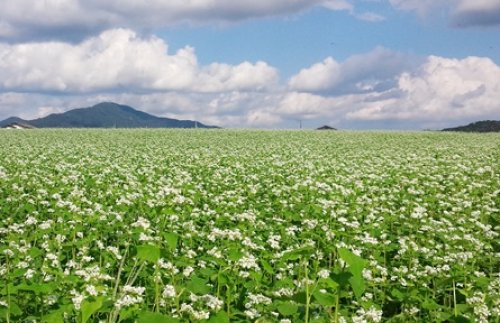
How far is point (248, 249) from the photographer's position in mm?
8367

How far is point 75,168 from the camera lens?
810 inches

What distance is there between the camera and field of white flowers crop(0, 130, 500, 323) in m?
4.99

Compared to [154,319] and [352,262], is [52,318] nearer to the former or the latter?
[154,319]

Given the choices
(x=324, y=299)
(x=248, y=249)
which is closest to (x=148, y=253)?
(x=324, y=299)

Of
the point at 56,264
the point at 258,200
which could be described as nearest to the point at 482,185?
the point at 258,200

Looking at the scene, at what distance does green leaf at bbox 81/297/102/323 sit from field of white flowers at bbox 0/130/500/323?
0.01m

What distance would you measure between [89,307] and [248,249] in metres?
4.59

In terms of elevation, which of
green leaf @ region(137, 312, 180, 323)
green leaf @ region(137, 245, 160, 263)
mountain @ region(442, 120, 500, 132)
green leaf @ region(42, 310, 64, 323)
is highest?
mountain @ region(442, 120, 500, 132)

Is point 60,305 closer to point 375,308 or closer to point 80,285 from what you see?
point 80,285

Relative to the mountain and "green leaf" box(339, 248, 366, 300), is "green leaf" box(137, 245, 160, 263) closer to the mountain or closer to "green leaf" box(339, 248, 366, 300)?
"green leaf" box(339, 248, 366, 300)

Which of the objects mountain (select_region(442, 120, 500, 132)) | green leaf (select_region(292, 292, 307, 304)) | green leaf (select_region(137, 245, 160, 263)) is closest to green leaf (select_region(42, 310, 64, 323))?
green leaf (select_region(137, 245, 160, 263))

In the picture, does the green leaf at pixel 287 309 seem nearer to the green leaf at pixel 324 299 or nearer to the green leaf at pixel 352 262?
the green leaf at pixel 324 299

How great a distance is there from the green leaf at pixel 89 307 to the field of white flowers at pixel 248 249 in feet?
0.05

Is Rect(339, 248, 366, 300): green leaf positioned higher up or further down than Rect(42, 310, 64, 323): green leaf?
higher up
